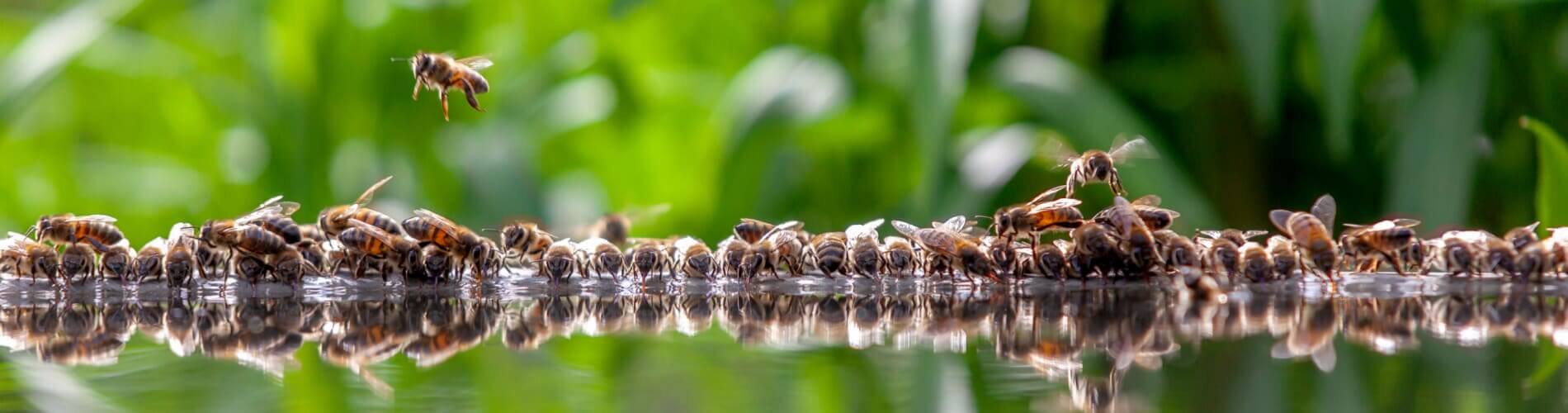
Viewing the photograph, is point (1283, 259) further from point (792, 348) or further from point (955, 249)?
point (792, 348)

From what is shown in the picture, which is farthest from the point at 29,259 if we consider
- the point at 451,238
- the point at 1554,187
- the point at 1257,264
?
the point at 1554,187

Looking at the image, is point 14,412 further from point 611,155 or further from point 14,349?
point 611,155

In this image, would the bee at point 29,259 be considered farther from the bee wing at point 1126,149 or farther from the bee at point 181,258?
the bee wing at point 1126,149

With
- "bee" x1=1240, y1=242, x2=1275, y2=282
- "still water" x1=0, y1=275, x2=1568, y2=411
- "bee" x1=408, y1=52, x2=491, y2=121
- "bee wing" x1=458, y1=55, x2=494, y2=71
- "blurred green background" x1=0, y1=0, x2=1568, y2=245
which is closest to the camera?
"still water" x1=0, y1=275, x2=1568, y2=411

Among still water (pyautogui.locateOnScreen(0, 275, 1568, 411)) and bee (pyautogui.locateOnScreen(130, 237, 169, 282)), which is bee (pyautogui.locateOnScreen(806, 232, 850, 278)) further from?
bee (pyautogui.locateOnScreen(130, 237, 169, 282))

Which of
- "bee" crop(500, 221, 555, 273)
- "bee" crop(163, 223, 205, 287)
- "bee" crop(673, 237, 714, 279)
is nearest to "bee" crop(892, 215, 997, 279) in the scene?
"bee" crop(673, 237, 714, 279)

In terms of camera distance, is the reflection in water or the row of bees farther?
the row of bees

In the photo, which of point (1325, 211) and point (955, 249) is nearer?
point (955, 249)
